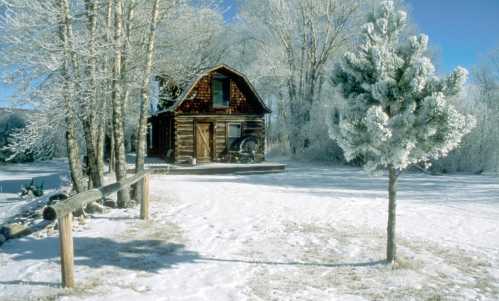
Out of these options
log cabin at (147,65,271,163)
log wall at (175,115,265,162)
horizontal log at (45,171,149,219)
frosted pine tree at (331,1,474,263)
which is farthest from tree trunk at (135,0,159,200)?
log wall at (175,115,265,162)

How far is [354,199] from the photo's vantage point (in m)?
12.2

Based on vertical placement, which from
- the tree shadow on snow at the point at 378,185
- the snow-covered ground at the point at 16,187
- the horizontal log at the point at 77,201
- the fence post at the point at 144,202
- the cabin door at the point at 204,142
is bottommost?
the snow-covered ground at the point at 16,187

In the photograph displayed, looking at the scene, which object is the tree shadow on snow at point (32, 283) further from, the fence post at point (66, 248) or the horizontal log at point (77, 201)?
the horizontal log at point (77, 201)

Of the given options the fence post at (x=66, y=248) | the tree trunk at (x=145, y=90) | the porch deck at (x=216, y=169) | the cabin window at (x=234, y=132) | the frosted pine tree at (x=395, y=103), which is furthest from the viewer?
the cabin window at (x=234, y=132)

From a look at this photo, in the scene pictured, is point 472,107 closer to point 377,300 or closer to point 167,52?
point 167,52

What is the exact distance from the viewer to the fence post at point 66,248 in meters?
4.86

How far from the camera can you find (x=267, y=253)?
6.78m

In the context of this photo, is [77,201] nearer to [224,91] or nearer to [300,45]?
[224,91]

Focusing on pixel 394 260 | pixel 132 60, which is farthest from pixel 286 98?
Result: pixel 394 260

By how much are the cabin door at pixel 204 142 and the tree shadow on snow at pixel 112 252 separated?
15.0 m

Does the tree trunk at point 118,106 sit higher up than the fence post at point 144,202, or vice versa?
the tree trunk at point 118,106

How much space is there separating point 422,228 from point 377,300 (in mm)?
4302

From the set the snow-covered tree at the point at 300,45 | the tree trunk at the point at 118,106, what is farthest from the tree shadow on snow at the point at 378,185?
the snow-covered tree at the point at 300,45

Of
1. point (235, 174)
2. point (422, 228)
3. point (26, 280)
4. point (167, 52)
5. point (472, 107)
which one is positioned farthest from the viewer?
point (472, 107)
